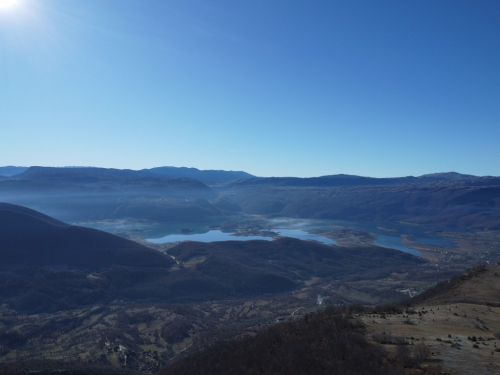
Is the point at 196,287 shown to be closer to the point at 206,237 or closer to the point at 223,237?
the point at 223,237

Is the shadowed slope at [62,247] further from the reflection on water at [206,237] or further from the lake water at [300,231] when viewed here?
the reflection on water at [206,237]

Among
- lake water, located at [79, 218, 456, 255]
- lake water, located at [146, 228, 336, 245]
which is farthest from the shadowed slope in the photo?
lake water, located at [146, 228, 336, 245]

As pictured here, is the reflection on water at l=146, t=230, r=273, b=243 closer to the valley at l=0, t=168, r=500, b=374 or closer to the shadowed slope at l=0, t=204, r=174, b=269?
the valley at l=0, t=168, r=500, b=374

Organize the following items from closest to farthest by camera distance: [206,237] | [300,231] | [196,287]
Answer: [196,287] → [206,237] → [300,231]

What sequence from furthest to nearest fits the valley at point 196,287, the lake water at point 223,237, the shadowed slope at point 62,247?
the lake water at point 223,237, the shadowed slope at point 62,247, the valley at point 196,287

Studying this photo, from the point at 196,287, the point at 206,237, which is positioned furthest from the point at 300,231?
the point at 196,287

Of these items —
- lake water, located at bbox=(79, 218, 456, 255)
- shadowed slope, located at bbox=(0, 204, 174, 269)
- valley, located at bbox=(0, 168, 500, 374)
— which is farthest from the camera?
lake water, located at bbox=(79, 218, 456, 255)

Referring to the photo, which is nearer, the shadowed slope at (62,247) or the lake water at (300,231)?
the shadowed slope at (62,247)

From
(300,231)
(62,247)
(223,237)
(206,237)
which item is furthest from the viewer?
(300,231)

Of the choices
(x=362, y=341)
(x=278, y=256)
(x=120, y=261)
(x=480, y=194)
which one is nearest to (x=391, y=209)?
(x=480, y=194)

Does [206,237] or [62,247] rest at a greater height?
[62,247]

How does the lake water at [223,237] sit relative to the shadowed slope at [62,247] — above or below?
below

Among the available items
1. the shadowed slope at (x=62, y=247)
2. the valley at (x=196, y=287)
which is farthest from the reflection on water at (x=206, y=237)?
the shadowed slope at (x=62, y=247)
